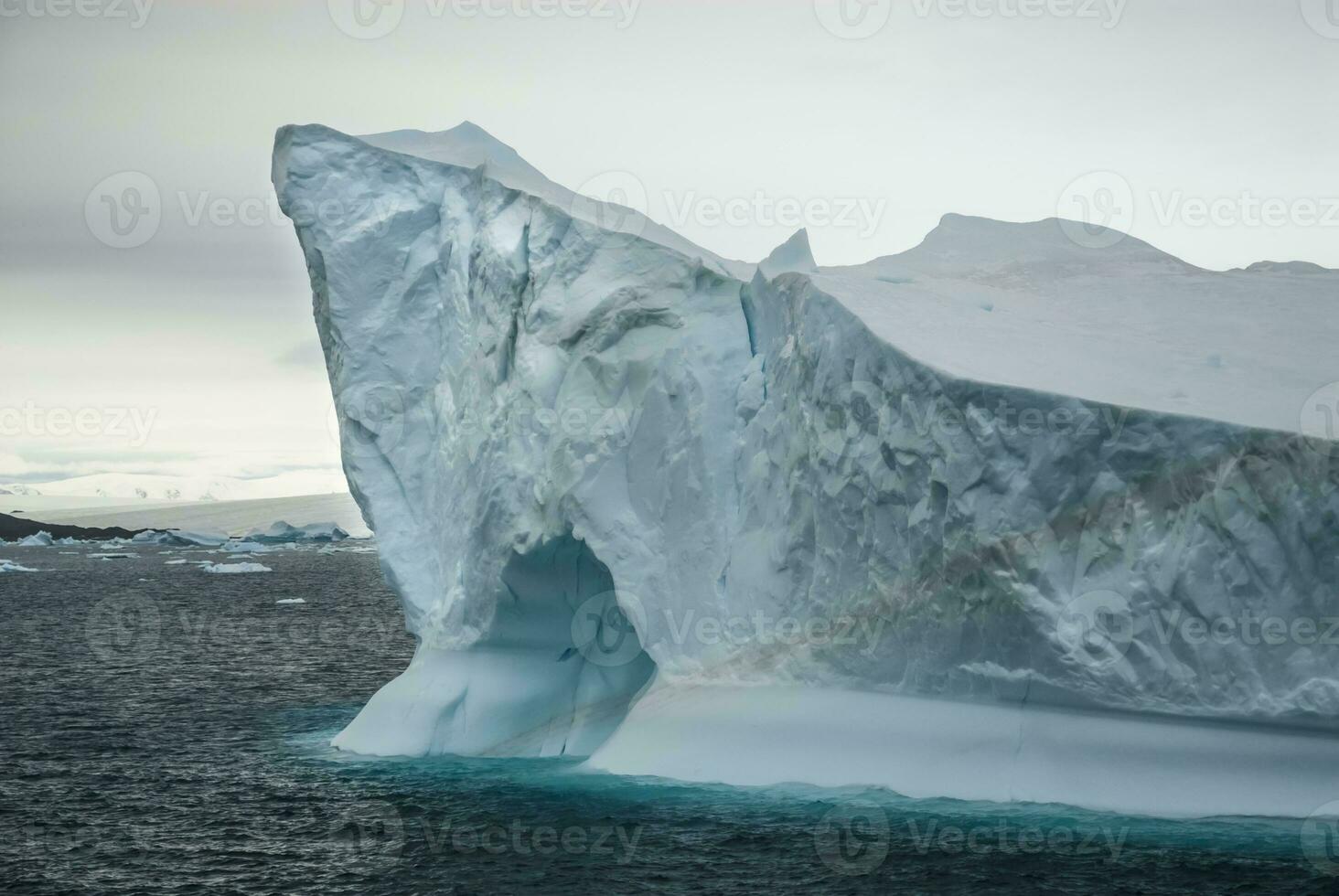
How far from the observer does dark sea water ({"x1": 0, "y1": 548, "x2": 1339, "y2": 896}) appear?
12.2m

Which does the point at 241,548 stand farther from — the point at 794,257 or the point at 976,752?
the point at 976,752

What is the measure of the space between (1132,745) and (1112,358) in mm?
4403

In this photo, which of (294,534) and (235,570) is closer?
(235,570)

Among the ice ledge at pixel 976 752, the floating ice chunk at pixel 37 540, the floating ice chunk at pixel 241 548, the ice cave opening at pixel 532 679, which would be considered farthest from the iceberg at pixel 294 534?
the ice ledge at pixel 976 752

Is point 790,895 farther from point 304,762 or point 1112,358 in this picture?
point 304,762

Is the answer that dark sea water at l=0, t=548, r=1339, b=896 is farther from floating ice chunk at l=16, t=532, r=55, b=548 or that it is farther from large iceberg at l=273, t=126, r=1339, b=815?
floating ice chunk at l=16, t=532, r=55, b=548

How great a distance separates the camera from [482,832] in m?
14.3

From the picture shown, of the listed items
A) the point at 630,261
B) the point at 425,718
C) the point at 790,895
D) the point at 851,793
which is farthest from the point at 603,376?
the point at 790,895

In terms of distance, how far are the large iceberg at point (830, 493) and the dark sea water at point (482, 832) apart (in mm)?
740

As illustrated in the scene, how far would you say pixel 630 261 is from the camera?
730 inches

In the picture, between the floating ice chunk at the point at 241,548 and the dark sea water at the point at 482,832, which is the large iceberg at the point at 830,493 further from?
the floating ice chunk at the point at 241,548

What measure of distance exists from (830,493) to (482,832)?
5541 millimetres

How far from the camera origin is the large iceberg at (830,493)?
13.3 m

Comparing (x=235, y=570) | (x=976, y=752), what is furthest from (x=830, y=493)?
(x=235, y=570)
